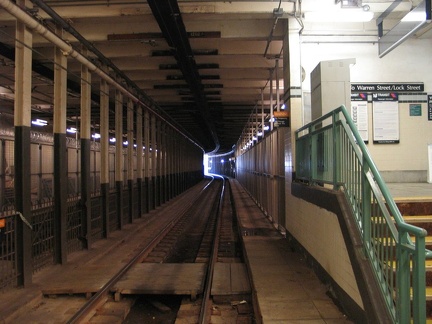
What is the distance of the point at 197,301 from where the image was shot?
230 inches

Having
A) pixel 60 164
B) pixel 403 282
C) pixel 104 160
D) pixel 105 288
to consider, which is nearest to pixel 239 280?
pixel 105 288

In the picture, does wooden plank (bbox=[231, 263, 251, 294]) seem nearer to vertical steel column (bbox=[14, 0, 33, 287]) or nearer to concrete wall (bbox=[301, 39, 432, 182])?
vertical steel column (bbox=[14, 0, 33, 287])

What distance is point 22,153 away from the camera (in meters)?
5.79

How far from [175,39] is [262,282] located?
552cm

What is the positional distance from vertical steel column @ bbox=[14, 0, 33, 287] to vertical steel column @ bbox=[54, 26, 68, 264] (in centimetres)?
122

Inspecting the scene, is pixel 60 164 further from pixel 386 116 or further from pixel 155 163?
pixel 155 163

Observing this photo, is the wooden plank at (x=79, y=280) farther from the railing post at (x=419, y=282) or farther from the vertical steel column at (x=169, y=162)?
the vertical steel column at (x=169, y=162)

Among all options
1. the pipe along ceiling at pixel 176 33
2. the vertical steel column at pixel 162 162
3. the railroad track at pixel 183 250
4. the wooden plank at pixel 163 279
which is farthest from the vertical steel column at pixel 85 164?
the vertical steel column at pixel 162 162

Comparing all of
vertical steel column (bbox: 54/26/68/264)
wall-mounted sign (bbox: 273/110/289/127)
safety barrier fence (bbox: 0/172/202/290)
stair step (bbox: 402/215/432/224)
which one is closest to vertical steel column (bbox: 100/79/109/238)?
safety barrier fence (bbox: 0/172/202/290)

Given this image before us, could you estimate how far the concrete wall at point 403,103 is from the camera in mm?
8297

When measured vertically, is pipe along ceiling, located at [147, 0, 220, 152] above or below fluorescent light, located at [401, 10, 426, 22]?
above

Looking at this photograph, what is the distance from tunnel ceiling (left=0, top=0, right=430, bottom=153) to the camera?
26.1 ft

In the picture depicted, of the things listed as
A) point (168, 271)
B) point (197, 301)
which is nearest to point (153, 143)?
point (168, 271)

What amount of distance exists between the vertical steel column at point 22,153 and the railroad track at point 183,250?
1.28 metres
